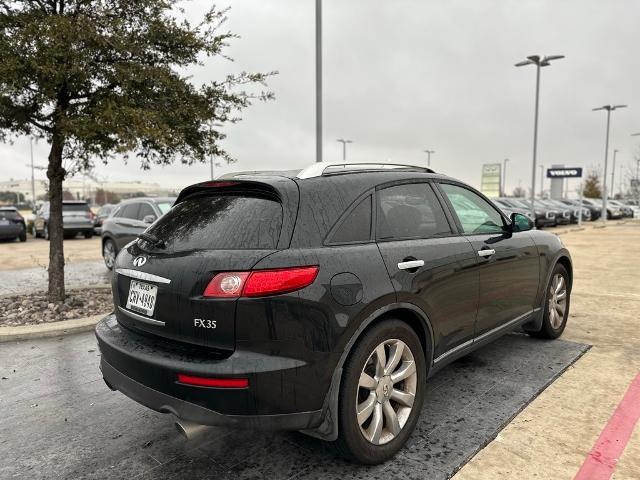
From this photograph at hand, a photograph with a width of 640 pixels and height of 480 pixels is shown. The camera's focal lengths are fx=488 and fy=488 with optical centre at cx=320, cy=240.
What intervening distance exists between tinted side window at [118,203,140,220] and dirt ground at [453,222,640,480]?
27.7 feet

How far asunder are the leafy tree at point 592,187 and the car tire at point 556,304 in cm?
7139

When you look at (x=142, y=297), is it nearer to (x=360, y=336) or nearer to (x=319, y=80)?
(x=360, y=336)

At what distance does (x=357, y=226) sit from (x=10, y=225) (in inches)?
797

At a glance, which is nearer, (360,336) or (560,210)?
(360,336)

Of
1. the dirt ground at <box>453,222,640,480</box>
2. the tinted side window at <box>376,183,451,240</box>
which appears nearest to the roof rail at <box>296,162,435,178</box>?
the tinted side window at <box>376,183,451,240</box>

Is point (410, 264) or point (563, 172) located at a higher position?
point (563, 172)

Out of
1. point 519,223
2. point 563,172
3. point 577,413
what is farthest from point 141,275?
point 563,172

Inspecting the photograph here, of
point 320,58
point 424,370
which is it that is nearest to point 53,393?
point 424,370

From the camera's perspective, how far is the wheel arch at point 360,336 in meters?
2.49

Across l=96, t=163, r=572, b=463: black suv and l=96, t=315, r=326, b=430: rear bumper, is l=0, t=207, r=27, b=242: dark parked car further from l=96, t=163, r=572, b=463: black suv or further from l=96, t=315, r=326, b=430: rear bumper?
l=96, t=315, r=326, b=430: rear bumper

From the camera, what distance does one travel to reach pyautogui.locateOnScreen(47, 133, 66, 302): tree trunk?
641 centimetres

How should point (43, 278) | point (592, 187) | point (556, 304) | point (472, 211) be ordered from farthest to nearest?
1. point (592, 187)
2. point (43, 278)
3. point (556, 304)
4. point (472, 211)

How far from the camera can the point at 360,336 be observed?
2.62m

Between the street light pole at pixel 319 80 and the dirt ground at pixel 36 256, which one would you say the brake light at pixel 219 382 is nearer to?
the street light pole at pixel 319 80
